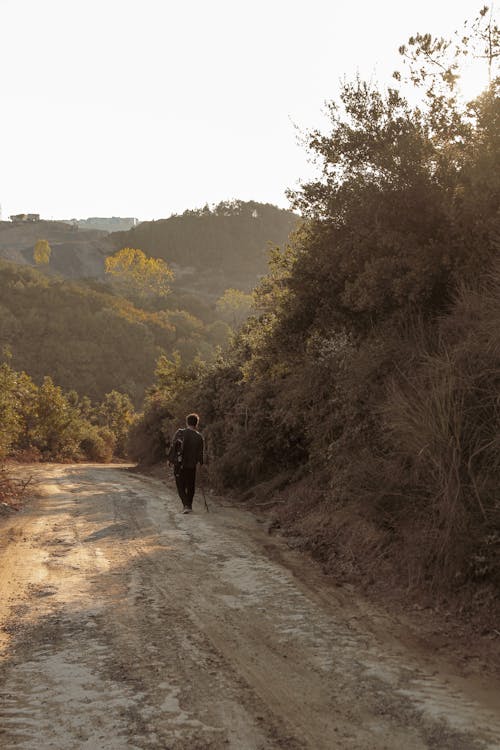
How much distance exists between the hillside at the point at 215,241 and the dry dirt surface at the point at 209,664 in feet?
430

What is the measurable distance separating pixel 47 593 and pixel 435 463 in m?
4.05

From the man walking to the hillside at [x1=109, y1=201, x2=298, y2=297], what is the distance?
125 metres

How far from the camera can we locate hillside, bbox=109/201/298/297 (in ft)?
477

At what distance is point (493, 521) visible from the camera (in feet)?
21.5

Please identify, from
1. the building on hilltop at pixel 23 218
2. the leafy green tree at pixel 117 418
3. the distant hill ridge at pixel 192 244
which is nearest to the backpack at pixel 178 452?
the leafy green tree at pixel 117 418

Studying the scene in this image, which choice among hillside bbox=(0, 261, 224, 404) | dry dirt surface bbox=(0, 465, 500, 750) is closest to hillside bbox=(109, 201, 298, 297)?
hillside bbox=(0, 261, 224, 404)

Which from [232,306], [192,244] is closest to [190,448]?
[232,306]

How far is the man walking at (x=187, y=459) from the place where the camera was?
1320cm

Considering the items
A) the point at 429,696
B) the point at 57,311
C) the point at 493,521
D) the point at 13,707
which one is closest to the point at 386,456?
the point at 493,521

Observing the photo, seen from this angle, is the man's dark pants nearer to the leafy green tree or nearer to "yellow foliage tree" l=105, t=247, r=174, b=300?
the leafy green tree

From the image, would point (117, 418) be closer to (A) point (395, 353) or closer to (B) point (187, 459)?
(B) point (187, 459)

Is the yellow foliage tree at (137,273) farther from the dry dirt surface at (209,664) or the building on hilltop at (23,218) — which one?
the dry dirt surface at (209,664)

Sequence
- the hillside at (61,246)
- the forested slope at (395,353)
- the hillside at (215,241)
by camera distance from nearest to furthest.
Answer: the forested slope at (395,353)
the hillside at (61,246)
the hillside at (215,241)

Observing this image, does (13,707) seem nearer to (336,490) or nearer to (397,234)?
(336,490)
